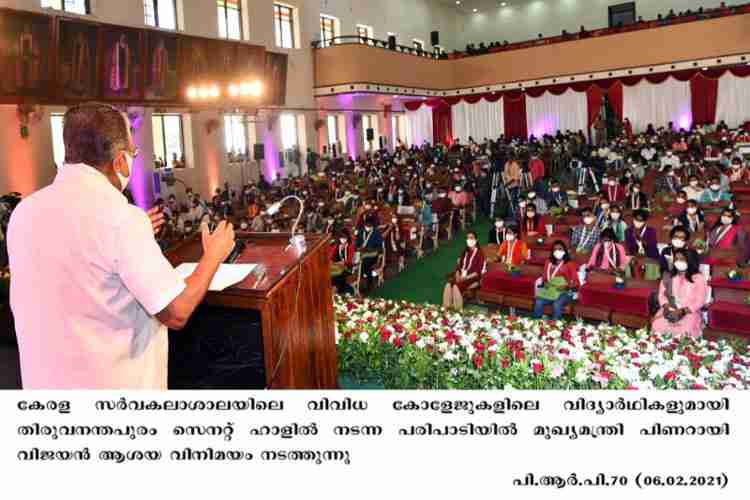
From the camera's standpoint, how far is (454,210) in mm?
14219

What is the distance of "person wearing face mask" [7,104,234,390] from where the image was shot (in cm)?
159

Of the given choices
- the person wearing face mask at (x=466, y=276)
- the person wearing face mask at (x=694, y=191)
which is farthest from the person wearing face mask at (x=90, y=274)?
the person wearing face mask at (x=694, y=191)

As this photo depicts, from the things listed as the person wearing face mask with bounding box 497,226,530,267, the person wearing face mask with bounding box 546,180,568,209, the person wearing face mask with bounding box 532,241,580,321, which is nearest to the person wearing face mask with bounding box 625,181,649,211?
the person wearing face mask with bounding box 546,180,568,209

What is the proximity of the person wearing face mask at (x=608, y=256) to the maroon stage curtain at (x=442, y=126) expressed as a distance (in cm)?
Result: 1917

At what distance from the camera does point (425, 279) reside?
10586 millimetres

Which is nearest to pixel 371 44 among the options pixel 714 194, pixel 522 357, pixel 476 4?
pixel 476 4

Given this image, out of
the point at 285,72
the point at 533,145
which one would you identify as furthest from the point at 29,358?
the point at 533,145

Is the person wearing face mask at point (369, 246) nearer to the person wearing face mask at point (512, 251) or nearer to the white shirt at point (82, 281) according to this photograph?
the person wearing face mask at point (512, 251)

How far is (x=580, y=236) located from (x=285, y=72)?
11.7 meters

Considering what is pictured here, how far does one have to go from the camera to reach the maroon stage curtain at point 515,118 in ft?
83.3

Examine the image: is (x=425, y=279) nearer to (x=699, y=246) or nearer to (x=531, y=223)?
(x=531, y=223)

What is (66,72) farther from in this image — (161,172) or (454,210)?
(454,210)

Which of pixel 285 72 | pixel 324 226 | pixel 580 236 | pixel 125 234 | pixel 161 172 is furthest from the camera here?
pixel 285 72
